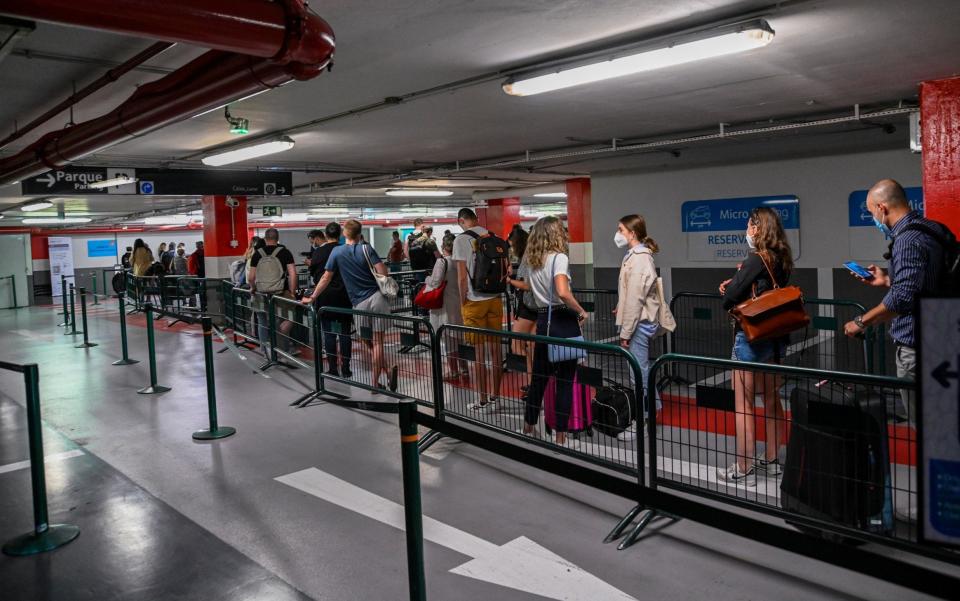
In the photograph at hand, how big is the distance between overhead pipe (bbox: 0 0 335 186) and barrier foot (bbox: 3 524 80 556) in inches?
113

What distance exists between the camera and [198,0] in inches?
120

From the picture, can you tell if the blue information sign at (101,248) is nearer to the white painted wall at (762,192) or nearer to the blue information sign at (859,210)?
A: the white painted wall at (762,192)

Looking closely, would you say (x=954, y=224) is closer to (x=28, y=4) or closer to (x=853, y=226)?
(x=853, y=226)

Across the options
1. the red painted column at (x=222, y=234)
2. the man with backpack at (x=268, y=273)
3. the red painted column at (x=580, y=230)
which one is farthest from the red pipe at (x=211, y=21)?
the red painted column at (x=580, y=230)

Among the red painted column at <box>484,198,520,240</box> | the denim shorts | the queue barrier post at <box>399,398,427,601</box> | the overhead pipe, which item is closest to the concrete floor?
the queue barrier post at <box>399,398,427,601</box>

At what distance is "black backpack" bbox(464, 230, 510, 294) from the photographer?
22.2ft

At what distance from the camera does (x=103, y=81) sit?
218 inches

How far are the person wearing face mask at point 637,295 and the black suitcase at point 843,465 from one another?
199cm

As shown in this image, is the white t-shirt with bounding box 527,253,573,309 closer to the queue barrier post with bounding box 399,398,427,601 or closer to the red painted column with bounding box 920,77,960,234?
the queue barrier post with bounding box 399,398,427,601

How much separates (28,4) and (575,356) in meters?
3.71

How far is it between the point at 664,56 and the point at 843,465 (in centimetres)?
298

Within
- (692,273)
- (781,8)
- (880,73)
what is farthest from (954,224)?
(692,273)

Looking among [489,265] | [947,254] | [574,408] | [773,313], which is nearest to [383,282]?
[489,265]

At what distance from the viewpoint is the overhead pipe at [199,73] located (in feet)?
9.82
